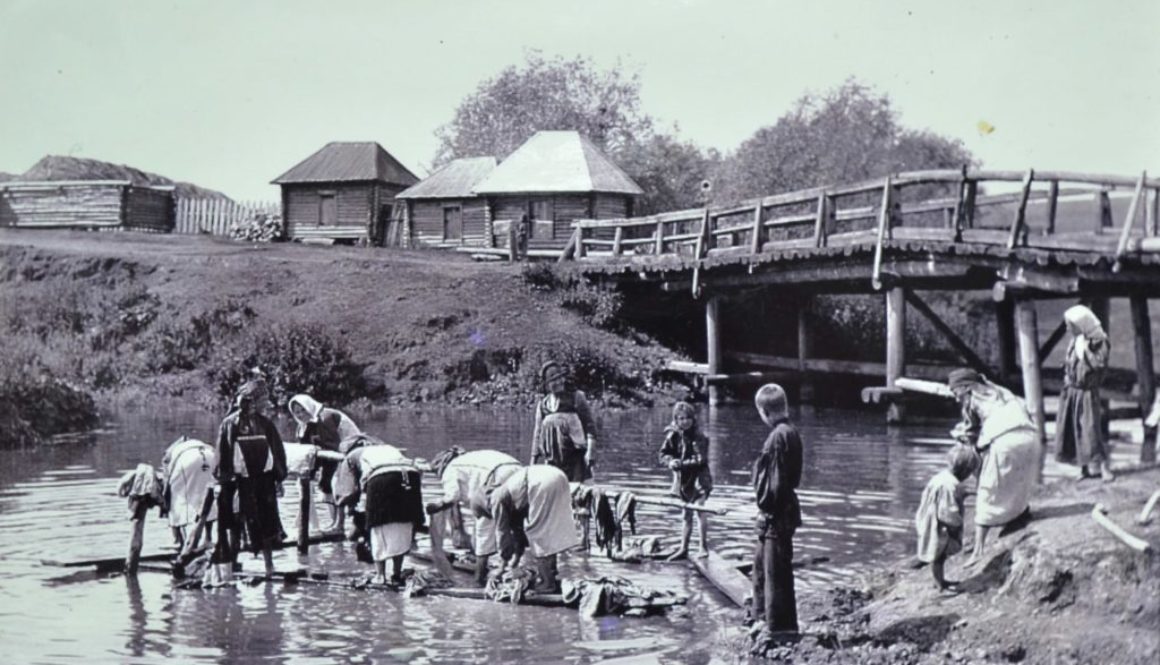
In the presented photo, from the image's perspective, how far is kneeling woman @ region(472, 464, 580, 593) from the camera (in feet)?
35.0

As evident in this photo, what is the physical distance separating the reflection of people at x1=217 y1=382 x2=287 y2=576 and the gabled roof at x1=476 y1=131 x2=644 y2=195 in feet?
79.6

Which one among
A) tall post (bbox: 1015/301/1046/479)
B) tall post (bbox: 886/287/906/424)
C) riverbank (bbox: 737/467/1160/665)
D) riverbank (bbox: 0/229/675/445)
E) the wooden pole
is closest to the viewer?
riverbank (bbox: 737/467/1160/665)

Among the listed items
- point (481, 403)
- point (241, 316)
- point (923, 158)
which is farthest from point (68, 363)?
point (923, 158)

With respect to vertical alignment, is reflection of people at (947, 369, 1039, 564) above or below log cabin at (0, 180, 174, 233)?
below

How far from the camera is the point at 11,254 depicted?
1421 inches

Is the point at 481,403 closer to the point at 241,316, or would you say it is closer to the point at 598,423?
the point at 598,423

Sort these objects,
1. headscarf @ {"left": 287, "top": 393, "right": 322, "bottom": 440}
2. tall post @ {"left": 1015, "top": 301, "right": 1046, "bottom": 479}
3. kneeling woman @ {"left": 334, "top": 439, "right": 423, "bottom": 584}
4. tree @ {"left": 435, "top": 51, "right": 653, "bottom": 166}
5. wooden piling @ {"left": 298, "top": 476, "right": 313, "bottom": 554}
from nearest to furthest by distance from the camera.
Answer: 1. kneeling woman @ {"left": 334, "top": 439, "right": 423, "bottom": 584}
2. wooden piling @ {"left": 298, "top": 476, "right": 313, "bottom": 554}
3. headscarf @ {"left": 287, "top": 393, "right": 322, "bottom": 440}
4. tall post @ {"left": 1015, "top": 301, "right": 1046, "bottom": 479}
5. tree @ {"left": 435, "top": 51, "right": 653, "bottom": 166}

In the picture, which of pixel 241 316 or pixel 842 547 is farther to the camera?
pixel 241 316

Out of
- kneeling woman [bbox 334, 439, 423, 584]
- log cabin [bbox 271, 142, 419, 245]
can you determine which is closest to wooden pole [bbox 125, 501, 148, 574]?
kneeling woman [bbox 334, 439, 423, 584]

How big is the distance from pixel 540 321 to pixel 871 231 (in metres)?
7.31

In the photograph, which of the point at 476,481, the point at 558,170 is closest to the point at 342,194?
the point at 558,170

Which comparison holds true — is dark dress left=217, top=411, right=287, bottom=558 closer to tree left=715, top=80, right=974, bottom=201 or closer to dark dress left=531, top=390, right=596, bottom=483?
dark dress left=531, top=390, right=596, bottom=483

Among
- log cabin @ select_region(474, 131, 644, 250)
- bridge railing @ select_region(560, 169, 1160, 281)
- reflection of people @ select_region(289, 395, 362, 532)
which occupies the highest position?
log cabin @ select_region(474, 131, 644, 250)

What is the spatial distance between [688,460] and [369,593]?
3.27 m
